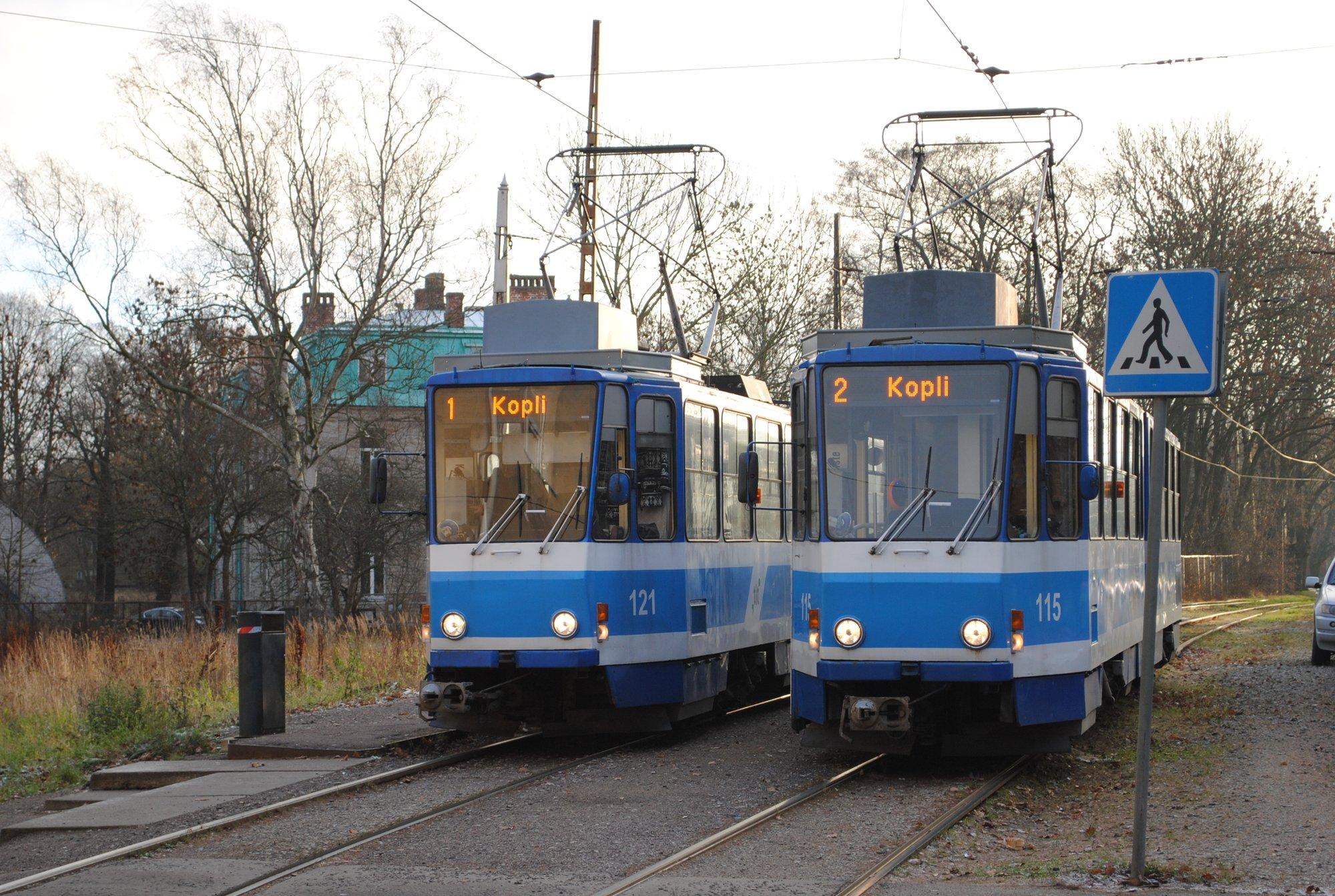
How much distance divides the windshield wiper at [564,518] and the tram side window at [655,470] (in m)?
0.59

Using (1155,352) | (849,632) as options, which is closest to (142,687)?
(849,632)

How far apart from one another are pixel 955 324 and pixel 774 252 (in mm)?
22549

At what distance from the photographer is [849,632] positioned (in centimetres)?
1089

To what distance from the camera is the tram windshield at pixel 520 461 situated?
41.5 feet

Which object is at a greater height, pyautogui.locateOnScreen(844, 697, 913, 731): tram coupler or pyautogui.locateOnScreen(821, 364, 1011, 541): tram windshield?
pyautogui.locateOnScreen(821, 364, 1011, 541): tram windshield

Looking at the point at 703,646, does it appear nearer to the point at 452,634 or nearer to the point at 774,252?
the point at 452,634

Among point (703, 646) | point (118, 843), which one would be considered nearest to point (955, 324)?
point (703, 646)

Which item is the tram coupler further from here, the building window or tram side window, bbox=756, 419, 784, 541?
the building window

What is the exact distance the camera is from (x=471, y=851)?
8.60 meters

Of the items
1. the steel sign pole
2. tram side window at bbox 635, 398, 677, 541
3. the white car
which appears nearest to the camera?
the steel sign pole

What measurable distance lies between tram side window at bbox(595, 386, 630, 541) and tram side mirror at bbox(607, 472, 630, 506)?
0.47ft

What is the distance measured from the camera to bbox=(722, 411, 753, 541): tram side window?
14875mm

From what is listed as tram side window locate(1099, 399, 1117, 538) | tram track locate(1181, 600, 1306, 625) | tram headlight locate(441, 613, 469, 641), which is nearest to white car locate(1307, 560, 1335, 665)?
tram side window locate(1099, 399, 1117, 538)

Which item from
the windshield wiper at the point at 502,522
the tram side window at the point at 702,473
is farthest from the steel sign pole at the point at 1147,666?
the tram side window at the point at 702,473
